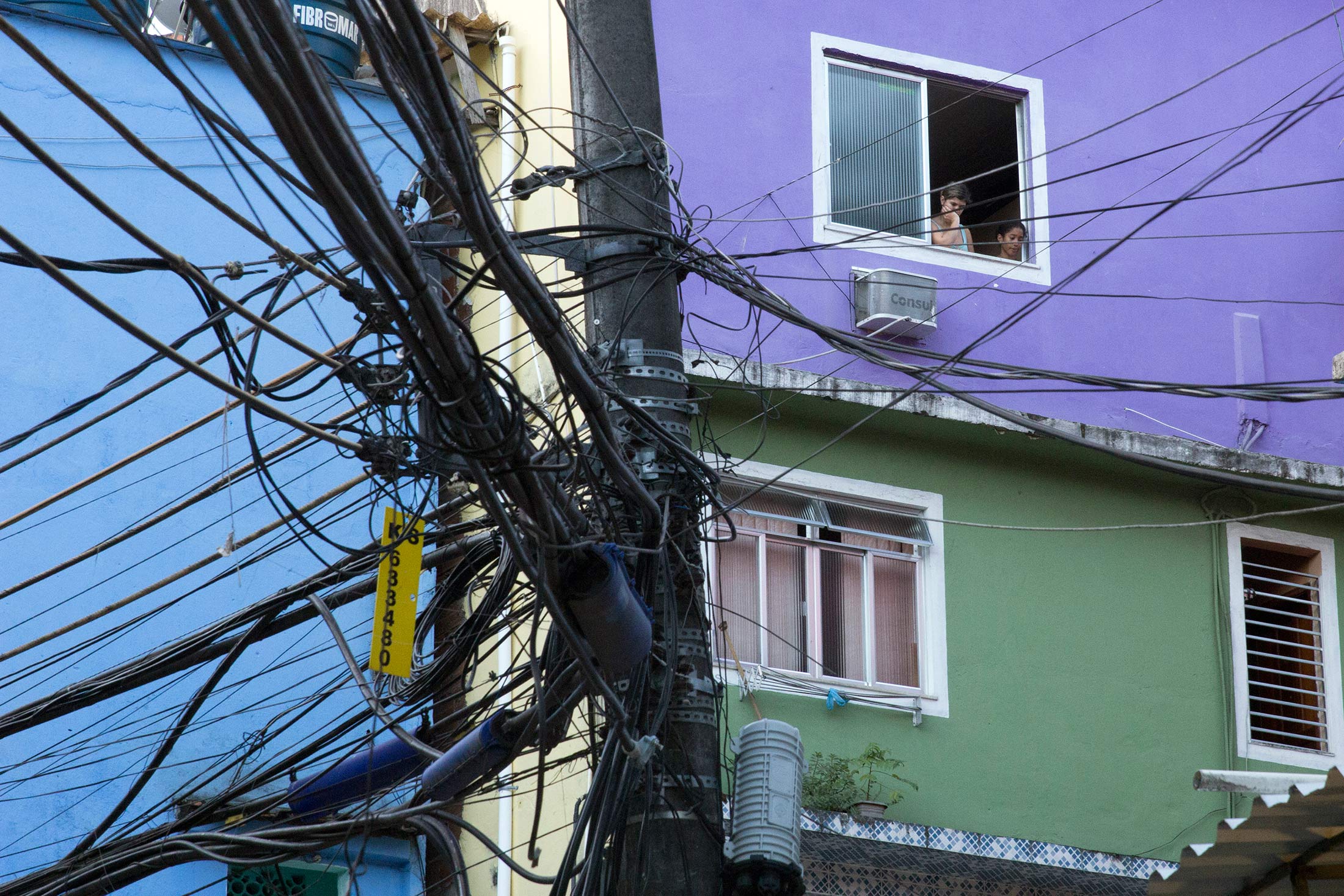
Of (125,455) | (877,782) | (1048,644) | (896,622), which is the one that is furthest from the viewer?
(1048,644)

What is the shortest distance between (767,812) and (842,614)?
434cm

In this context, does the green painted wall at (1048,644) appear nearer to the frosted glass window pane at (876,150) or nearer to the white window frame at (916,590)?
the white window frame at (916,590)

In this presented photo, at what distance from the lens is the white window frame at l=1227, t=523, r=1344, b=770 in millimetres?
9773

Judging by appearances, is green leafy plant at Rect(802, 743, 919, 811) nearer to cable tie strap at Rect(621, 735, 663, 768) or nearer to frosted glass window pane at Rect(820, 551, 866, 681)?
frosted glass window pane at Rect(820, 551, 866, 681)

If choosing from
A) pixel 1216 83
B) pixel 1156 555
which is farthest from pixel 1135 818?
pixel 1216 83

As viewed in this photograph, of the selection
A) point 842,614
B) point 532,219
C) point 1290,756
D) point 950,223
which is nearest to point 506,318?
point 532,219

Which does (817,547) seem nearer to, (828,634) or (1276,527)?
(828,634)

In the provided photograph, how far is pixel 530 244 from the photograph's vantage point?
511 cm

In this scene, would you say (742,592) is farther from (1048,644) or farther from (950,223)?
(950,223)

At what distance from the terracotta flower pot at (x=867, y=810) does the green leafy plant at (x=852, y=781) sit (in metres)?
0.03

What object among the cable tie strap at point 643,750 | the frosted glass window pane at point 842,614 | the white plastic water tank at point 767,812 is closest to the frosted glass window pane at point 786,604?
the frosted glass window pane at point 842,614

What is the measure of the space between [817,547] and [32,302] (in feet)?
17.3

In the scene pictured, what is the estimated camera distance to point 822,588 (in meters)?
9.27

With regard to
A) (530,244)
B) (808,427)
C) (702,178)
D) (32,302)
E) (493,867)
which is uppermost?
(702,178)
